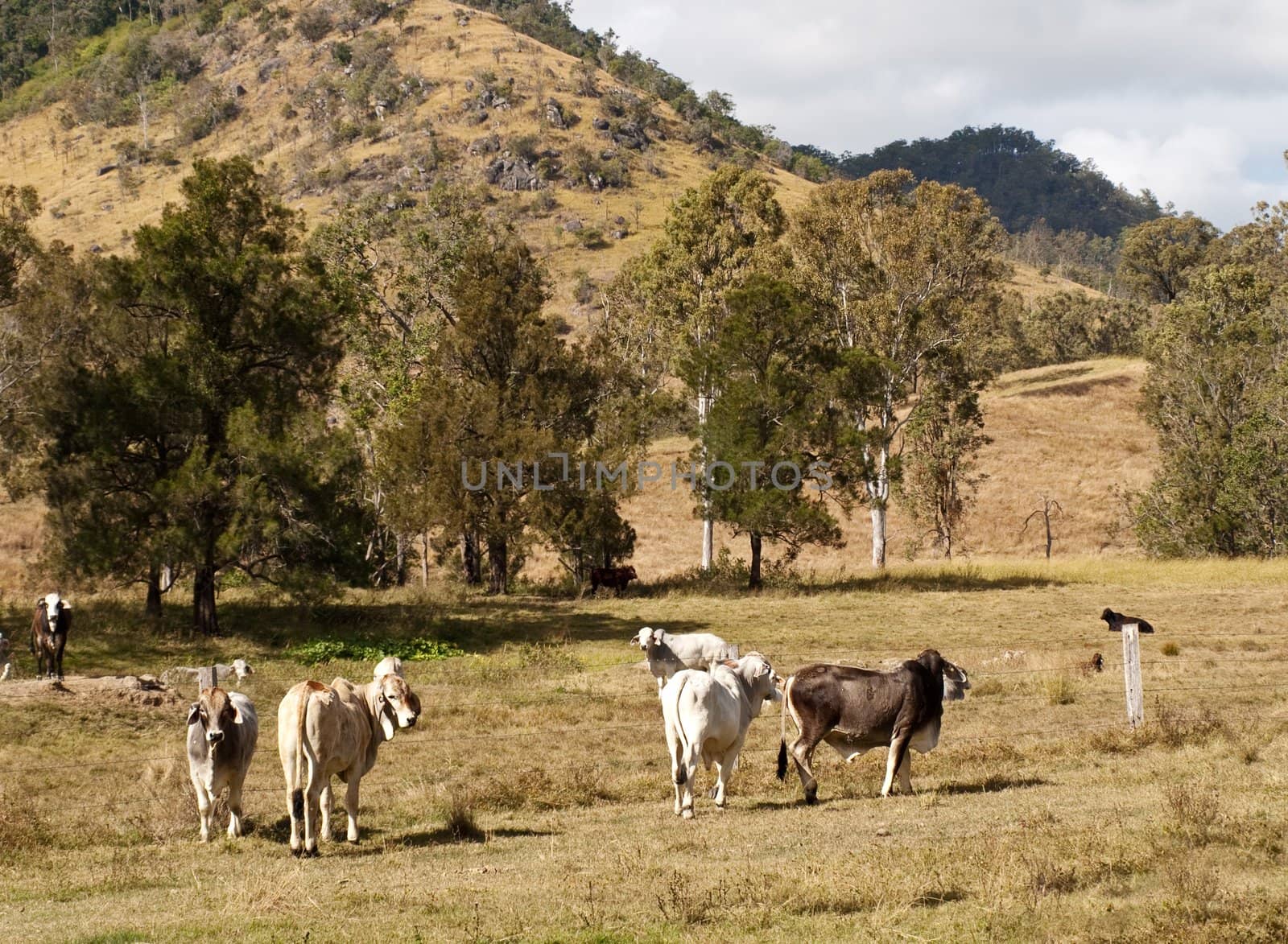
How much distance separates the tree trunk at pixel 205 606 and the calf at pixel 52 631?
21.1 feet

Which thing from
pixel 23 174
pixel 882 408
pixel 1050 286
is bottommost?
pixel 882 408

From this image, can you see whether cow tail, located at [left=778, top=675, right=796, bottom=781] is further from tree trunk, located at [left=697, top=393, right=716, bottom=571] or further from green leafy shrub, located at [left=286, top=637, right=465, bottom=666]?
tree trunk, located at [left=697, top=393, right=716, bottom=571]

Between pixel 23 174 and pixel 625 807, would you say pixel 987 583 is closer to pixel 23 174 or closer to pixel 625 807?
pixel 625 807

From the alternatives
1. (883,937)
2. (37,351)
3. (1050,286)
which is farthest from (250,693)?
(1050,286)

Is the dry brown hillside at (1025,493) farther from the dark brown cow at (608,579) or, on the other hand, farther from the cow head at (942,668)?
the cow head at (942,668)

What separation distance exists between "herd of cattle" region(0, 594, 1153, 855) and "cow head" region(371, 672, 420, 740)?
0.05 feet

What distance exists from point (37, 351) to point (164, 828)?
76.7 ft

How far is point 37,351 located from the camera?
3297 cm

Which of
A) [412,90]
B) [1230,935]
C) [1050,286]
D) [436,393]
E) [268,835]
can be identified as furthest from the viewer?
[412,90]

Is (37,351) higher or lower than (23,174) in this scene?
lower

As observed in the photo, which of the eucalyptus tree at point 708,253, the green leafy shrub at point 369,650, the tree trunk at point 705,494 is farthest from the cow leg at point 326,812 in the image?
the eucalyptus tree at point 708,253

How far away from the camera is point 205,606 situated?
30.9m

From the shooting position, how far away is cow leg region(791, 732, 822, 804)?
1366 centimetres

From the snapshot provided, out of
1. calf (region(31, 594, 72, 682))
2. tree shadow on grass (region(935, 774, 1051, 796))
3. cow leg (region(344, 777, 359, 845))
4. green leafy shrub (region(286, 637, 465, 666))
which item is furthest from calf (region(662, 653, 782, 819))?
green leafy shrub (region(286, 637, 465, 666))
